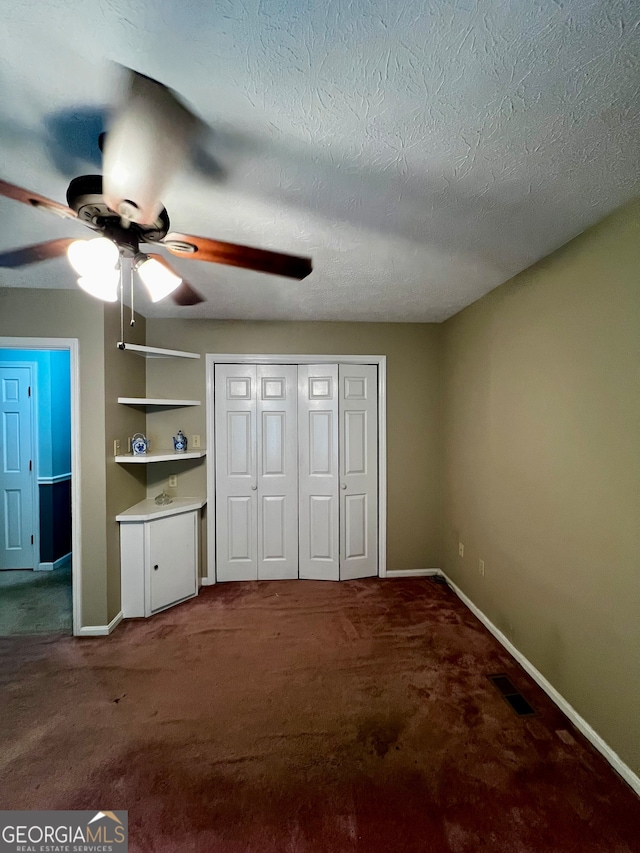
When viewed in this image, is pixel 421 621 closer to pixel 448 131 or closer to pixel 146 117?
pixel 448 131

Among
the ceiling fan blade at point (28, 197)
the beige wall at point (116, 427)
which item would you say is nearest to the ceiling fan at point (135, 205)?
the ceiling fan blade at point (28, 197)

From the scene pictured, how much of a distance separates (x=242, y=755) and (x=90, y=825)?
0.58 metres

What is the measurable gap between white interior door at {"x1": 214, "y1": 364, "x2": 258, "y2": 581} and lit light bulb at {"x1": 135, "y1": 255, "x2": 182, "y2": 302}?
1.88m

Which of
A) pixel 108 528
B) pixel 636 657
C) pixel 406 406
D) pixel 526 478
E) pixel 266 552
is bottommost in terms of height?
pixel 266 552

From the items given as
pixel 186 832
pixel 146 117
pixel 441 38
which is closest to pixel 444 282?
pixel 441 38

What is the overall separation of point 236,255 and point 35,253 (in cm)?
79

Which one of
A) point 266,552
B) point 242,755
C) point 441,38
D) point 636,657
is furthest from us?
point 266,552

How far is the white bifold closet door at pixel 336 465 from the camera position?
327cm

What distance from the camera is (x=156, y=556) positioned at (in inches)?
106

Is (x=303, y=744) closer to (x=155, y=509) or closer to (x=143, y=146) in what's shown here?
(x=155, y=509)

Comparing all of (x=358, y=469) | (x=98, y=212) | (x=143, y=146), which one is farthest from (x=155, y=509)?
(x=143, y=146)

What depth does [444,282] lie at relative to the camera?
2.29m

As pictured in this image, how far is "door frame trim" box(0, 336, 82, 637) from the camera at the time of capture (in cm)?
236

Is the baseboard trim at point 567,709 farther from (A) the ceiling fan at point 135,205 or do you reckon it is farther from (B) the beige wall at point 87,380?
(B) the beige wall at point 87,380
